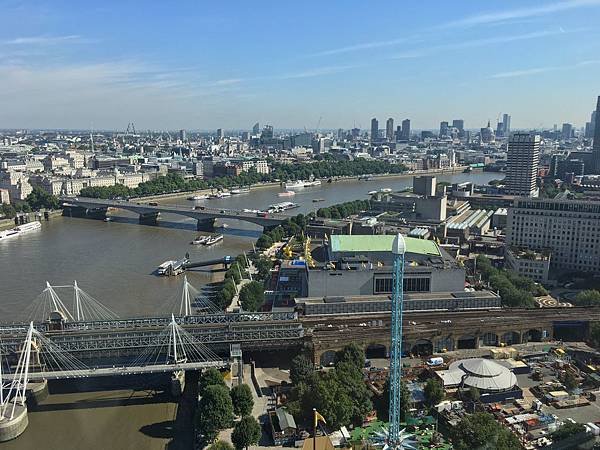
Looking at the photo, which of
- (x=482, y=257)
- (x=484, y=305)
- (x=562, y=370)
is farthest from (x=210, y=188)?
(x=562, y=370)

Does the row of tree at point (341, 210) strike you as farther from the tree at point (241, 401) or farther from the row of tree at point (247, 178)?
the tree at point (241, 401)

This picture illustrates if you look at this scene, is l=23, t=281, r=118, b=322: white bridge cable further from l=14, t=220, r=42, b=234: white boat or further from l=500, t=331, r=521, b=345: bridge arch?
l=14, t=220, r=42, b=234: white boat

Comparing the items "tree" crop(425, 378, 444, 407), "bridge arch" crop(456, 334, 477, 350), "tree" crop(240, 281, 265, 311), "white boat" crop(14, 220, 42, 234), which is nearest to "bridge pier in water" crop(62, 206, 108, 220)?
"white boat" crop(14, 220, 42, 234)

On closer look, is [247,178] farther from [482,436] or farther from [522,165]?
[482,436]

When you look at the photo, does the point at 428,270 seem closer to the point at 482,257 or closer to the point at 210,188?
the point at 482,257

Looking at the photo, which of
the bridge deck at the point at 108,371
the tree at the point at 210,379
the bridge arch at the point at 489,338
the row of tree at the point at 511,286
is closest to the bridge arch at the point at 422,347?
the bridge arch at the point at 489,338

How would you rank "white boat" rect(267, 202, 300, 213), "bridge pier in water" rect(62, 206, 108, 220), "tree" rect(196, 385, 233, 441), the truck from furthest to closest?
"white boat" rect(267, 202, 300, 213) < "bridge pier in water" rect(62, 206, 108, 220) < the truck < "tree" rect(196, 385, 233, 441)
